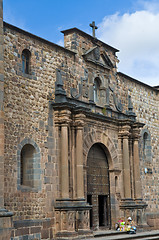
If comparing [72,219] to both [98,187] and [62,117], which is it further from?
[62,117]

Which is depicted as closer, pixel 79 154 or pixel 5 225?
pixel 5 225

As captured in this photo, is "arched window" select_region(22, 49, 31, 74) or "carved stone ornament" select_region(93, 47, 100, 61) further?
"carved stone ornament" select_region(93, 47, 100, 61)

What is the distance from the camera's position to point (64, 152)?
19.0 meters

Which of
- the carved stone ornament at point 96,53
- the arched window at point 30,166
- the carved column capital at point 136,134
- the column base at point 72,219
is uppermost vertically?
the carved stone ornament at point 96,53

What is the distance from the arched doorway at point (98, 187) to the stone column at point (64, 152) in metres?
2.59

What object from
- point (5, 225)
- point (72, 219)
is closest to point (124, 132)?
point (72, 219)

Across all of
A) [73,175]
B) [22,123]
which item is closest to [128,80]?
[73,175]

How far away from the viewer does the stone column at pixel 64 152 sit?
1873cm

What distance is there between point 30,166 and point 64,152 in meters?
1.73

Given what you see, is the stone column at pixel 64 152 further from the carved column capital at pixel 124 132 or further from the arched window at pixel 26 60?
the carved column capital at pixel 124 132

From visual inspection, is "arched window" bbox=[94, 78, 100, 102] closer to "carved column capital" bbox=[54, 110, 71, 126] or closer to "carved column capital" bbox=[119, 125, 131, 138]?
"carved column capital" bbox=[119, 125, 131, 138]

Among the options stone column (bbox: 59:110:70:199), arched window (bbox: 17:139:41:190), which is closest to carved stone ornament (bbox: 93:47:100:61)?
stone column (bbox: 59:110:70:199)

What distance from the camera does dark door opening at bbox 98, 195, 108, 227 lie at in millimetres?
22094

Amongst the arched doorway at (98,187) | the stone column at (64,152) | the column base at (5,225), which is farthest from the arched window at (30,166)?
the column base at (5,225)
